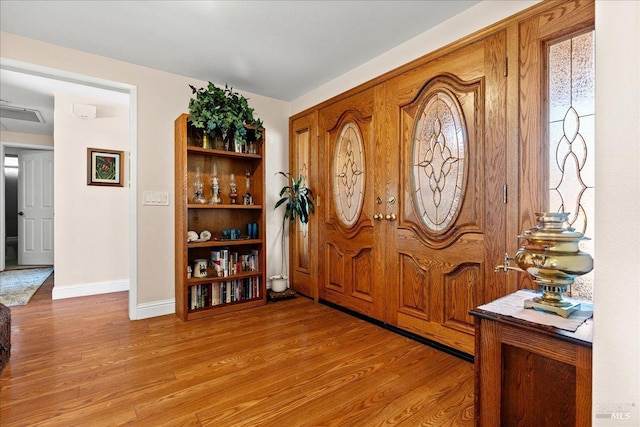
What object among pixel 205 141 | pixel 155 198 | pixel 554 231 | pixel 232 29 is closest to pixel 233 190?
pixel 205 141

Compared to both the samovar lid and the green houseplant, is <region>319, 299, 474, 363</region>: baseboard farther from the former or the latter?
the green houseplant

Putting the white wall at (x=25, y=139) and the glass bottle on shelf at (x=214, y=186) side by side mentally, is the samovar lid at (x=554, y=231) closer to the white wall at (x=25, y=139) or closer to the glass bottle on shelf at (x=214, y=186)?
the glass bottle on shelf at (x=214, y=186)

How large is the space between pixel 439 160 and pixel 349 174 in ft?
3.15

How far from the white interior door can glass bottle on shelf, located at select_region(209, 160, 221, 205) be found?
443 centimetres

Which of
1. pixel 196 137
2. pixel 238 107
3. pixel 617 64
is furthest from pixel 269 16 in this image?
pixel 617 64

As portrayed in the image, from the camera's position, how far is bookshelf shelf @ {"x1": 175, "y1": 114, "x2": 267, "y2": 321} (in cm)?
285

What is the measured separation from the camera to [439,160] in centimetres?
219

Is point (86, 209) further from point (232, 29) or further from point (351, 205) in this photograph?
point (351, 205)

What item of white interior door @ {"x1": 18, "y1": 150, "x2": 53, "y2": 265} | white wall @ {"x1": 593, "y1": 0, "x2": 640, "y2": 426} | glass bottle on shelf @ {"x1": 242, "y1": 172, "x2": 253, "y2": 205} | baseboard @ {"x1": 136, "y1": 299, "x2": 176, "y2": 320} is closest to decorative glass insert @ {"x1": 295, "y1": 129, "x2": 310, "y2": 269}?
glass bottle on shelf @ {"x1": 242, "y1": 172, "x2": 253, "y2": 205}

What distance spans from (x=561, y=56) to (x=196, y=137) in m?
2.94

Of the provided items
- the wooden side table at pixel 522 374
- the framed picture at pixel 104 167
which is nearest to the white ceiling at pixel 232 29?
the framed picture at pixel 104 167

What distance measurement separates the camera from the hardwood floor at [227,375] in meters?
1.47

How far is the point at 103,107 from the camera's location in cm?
383

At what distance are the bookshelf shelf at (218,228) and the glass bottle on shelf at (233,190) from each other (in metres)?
0.03
